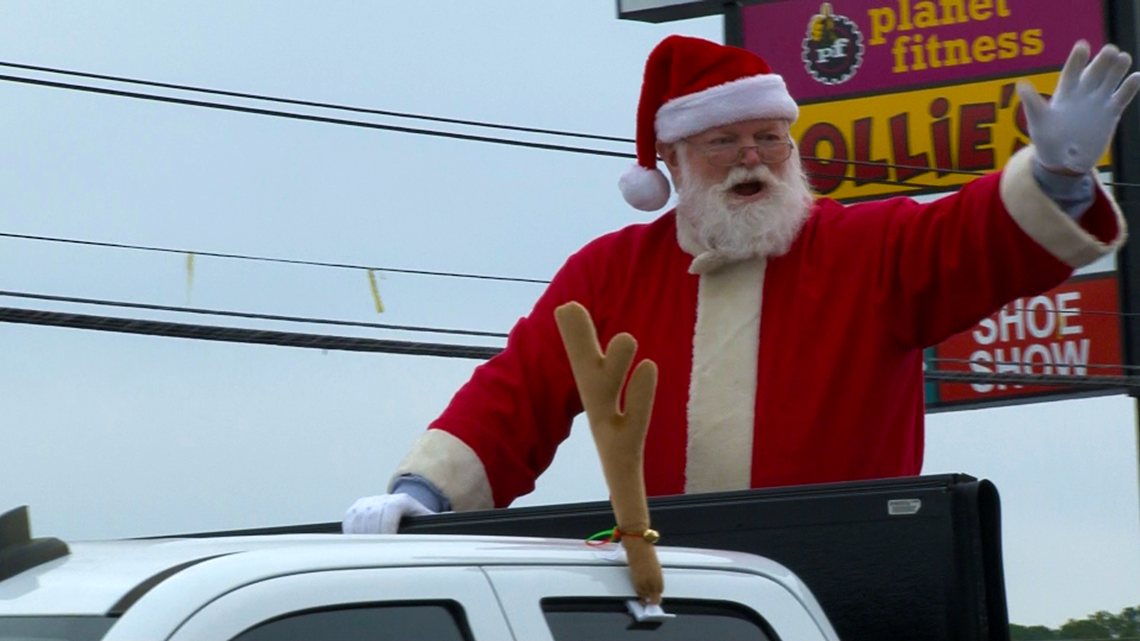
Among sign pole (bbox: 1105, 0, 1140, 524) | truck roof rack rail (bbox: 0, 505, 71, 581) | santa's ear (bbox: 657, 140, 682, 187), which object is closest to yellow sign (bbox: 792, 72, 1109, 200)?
sign pole (bbox: 1105, 0, 1140, 524)

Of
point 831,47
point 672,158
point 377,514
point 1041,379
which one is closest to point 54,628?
point 377,514

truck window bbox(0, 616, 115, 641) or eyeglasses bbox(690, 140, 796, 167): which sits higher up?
eyeglasses bbox(690, 140, 796, 167)

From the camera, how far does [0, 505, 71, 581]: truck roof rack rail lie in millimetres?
2676

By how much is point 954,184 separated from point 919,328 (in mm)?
9410

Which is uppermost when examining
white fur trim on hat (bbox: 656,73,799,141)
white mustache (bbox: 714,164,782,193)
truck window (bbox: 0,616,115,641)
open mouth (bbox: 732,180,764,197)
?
white fur trim on hat (bbox: 656,73,799,141)

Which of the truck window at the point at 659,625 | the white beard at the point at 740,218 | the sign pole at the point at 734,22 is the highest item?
the sign pole at the point at 734,22

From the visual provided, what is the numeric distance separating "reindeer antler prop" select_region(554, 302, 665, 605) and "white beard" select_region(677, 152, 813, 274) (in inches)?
64.3

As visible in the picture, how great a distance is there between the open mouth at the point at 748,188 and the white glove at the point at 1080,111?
0.80 metres

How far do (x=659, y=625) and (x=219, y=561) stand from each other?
683 mm

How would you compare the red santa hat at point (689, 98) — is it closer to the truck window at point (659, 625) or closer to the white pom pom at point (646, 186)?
the white pom pom at point (646, 186)

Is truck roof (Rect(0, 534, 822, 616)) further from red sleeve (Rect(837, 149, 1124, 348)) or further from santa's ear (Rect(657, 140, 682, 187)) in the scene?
santa's ear (Rect(657, 140, 682, 187))

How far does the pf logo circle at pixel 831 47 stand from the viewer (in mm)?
13766

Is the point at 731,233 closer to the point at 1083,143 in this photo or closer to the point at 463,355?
the point at 1083,143

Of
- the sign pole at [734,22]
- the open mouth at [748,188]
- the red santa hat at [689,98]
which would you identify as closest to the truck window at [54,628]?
the open mouth at [748,188]
